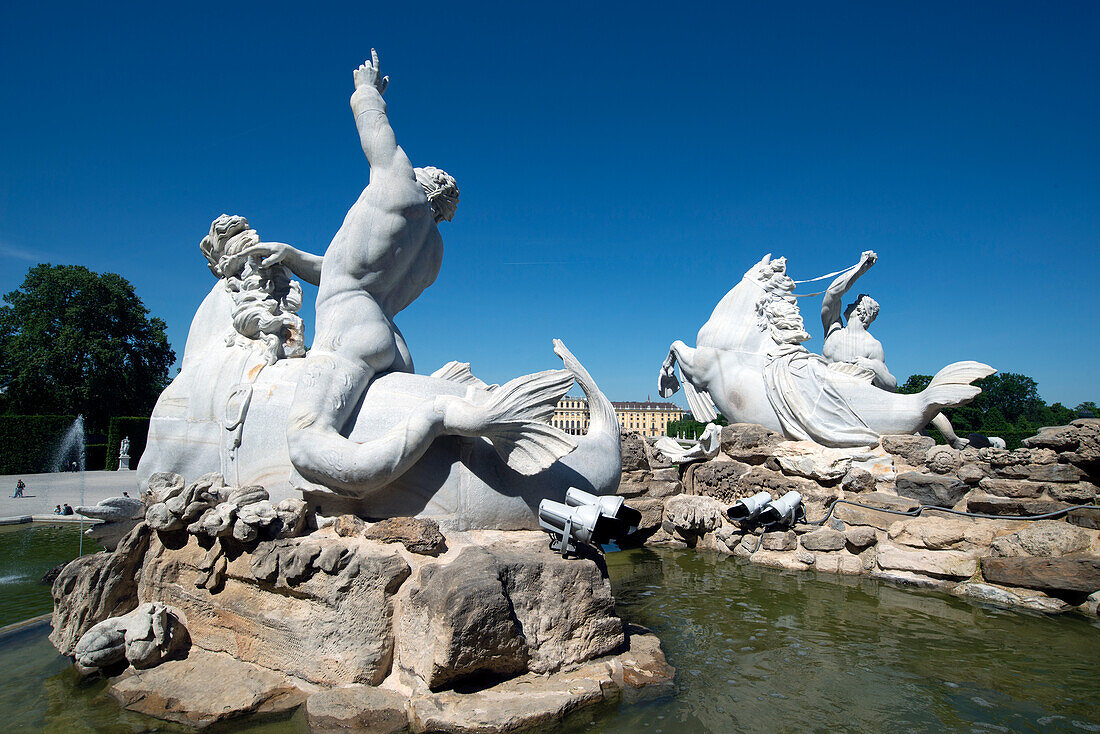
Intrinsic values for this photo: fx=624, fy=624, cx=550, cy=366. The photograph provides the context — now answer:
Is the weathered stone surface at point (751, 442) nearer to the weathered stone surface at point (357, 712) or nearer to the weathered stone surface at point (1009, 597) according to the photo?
the weathered stone surface at point (1009, 597)

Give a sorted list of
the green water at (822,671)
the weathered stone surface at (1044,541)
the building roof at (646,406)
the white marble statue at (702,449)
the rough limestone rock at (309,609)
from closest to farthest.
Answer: the green water at (822,671) → the rough limestone rock at (309,609) → the weathered stone surface at (1044,541) → the white marble statue at (702,449) → the building roof at (646,406)

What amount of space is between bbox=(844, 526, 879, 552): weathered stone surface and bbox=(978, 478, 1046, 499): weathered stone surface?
1088 mm

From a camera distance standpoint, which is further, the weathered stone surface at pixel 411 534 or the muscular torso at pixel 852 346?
the muscular torso at pixel 852 346

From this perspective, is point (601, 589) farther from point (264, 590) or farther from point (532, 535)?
point (264, 590)

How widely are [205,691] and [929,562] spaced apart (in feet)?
18.4

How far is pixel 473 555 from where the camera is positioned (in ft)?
10.7

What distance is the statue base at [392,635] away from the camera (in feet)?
9.48

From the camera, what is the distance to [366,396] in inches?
154

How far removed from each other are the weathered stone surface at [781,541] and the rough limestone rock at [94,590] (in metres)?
5.56

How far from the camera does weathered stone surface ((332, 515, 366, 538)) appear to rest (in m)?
3.40

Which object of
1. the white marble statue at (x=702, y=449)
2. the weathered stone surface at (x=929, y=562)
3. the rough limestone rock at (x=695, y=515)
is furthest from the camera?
the white marble statue at (x=702, y=449)

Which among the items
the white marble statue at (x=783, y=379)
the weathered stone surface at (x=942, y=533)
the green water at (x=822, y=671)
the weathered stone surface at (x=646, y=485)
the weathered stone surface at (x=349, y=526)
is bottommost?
the green water at (x=822, y=671)

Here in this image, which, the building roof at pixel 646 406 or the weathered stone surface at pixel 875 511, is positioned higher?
the building roof at pixel 646 406

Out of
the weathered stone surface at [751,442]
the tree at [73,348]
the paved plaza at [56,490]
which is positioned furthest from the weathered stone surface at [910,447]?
the tree at [73,348]
